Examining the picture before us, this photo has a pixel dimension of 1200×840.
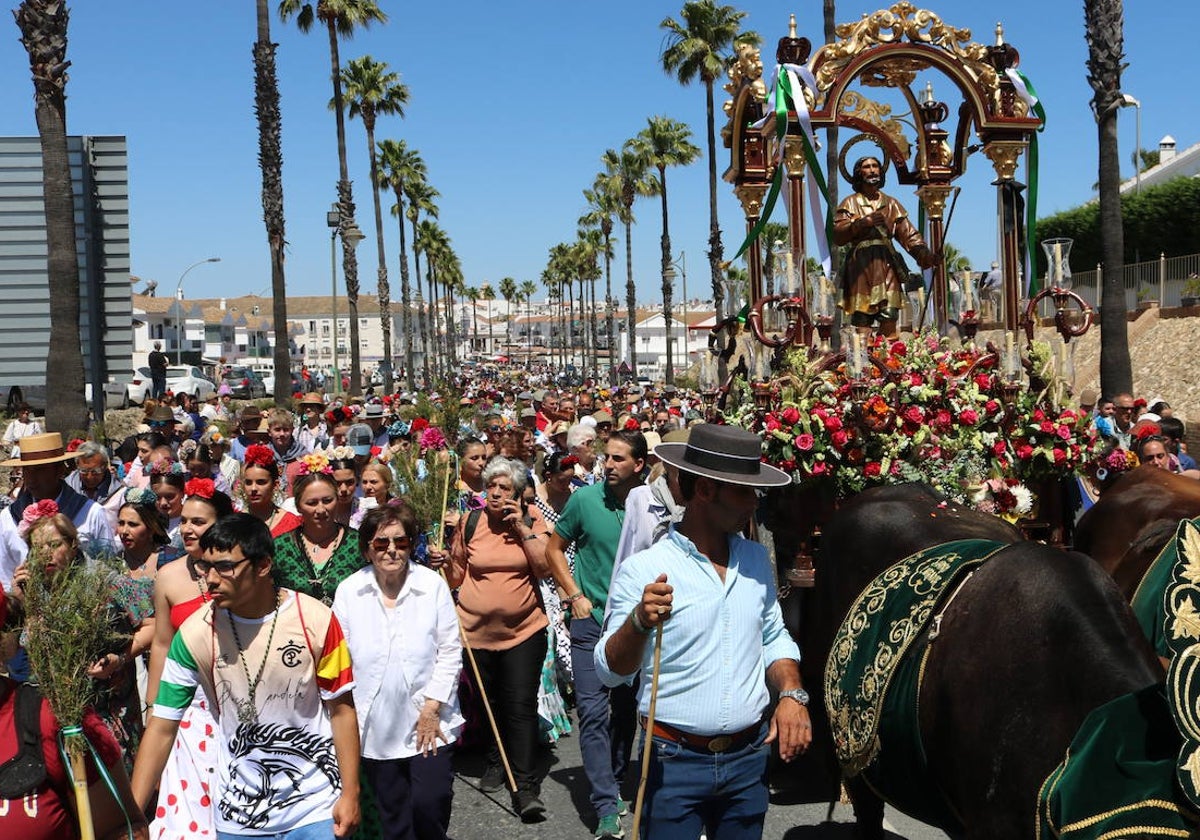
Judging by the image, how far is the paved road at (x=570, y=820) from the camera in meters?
6.26

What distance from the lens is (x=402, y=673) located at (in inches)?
208

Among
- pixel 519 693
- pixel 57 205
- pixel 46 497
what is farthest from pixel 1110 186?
pixel 46 497

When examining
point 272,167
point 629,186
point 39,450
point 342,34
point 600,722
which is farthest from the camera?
point 629,186

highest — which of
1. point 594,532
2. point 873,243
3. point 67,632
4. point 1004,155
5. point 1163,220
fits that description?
point 1163,220

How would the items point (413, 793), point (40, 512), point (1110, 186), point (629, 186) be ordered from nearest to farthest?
point (413, 793) → point (40, 512) → point (1110, 186) → point (629, 186)

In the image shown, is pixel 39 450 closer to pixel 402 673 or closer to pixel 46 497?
pixel 46 497

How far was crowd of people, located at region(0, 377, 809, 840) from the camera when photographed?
3908 mm

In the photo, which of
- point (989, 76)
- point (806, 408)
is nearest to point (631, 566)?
point (806, 408)

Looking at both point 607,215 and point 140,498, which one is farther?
point 607,215

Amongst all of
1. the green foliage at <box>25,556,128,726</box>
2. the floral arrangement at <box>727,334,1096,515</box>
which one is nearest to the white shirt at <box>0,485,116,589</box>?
the green foliage at <box>25,556,128,726</box>

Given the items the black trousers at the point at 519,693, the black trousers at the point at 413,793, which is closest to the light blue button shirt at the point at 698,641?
the black trousers at the point at 413,793

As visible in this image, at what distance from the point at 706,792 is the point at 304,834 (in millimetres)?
1346

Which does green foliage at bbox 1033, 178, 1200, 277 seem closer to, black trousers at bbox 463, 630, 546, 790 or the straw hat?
black trousers at bbox 463, 630, 546, 790

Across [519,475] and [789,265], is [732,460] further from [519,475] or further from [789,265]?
[789,265]
